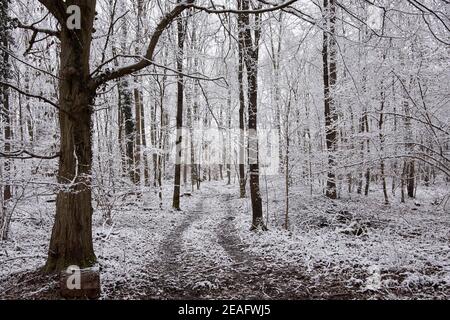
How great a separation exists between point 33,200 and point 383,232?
14.4 m

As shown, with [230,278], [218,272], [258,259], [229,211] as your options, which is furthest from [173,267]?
[229,211]

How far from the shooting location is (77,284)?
479 centimetres

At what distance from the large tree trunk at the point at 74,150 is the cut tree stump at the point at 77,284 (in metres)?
0.49

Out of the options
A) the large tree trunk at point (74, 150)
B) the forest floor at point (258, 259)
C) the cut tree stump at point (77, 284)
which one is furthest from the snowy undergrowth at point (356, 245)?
the large tree trunk at point (74, 150)

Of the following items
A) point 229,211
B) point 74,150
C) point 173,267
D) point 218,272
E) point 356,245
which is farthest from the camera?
point 229,211

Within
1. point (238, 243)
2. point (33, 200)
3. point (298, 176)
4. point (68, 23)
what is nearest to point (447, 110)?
point (298, 176)

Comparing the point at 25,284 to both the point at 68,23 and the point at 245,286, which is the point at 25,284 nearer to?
the point at 245,286

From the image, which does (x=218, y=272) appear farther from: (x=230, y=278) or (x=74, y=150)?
(x=74, y=150)

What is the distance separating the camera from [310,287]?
18.2 feet

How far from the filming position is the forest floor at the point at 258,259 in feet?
17.3

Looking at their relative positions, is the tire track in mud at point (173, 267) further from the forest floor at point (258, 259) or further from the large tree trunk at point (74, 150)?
the large tree trunk at point (74, 150)

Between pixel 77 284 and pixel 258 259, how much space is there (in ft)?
13.2

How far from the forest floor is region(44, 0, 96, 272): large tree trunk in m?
0.51

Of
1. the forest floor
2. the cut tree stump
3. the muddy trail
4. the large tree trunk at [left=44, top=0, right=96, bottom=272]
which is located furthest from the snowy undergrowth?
the large tree trunk at [left=44, top=0, right=96, bottom=272]
